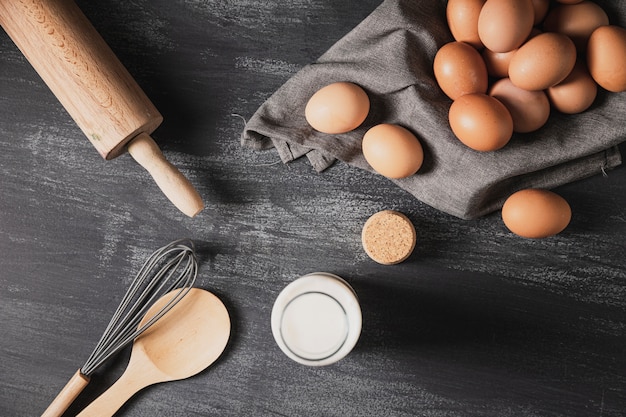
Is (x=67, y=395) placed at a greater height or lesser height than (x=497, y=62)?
lesser

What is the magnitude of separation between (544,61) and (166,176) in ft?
1.70

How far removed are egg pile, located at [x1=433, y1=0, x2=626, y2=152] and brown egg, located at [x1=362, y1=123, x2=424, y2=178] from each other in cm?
6

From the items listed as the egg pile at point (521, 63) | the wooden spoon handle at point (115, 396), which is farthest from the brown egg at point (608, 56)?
the wooden spoon handle at point (115, 396)

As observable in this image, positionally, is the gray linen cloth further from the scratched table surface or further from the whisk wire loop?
the whisk wire loop

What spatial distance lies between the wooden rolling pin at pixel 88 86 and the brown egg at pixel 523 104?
444 millimetres

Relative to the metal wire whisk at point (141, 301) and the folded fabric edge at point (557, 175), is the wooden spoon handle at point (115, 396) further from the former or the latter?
the folded fabric edge at point (557, 175)

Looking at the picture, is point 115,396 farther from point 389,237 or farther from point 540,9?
point 540,9

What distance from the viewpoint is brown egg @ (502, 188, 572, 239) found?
86 centimetres

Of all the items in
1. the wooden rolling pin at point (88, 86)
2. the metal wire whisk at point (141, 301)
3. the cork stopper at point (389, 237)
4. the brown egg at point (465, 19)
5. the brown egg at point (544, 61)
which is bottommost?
the cork stopper at point (389, 237)

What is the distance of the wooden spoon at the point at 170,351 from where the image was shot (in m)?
0.97

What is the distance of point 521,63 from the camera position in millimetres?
803

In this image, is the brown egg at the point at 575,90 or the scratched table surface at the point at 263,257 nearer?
the brown egg at the point at 575,90

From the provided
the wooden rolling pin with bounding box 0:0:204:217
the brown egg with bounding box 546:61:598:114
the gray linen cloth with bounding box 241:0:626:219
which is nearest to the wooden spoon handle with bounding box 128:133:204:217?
the wooden rolling pin with bounding box 0:0:204:217

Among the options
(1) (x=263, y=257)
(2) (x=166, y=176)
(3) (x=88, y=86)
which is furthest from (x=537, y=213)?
(3) (x=88, y=86)
